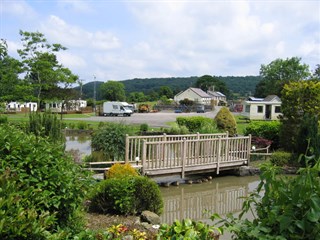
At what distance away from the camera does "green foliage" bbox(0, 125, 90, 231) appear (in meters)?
3.38

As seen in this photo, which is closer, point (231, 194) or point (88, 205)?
point (88, 205)

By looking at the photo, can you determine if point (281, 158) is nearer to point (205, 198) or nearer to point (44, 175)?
point (205, 198)

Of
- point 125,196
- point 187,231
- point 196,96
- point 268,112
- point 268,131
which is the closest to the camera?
point 187,231

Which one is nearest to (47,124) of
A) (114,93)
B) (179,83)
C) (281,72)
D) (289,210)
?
(289,210)

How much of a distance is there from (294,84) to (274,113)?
104 ft

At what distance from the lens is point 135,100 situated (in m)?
100

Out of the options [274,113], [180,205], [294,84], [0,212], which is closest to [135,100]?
[274,113]

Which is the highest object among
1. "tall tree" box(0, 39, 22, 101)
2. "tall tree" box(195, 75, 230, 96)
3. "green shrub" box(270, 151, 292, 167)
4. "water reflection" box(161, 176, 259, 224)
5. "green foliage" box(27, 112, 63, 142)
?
"tall tree" box(195, 75, 230, 96)

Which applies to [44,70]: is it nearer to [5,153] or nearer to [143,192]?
[143,192]

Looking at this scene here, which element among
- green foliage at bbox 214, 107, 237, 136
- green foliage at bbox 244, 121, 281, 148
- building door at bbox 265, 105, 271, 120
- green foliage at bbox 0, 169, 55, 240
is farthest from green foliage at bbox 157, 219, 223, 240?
building door at bbox 265, 105, 271, 120

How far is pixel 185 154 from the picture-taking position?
1190 centimetres

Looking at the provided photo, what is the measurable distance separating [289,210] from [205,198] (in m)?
8.51

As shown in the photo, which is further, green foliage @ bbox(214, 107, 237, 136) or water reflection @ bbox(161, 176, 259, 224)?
green foliage @ bbox(214, 107, 237, 136)

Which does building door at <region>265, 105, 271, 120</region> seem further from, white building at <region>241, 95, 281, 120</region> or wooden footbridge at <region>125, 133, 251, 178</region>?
wooden footbridge at <region>125, 133, 251, 178</region>
